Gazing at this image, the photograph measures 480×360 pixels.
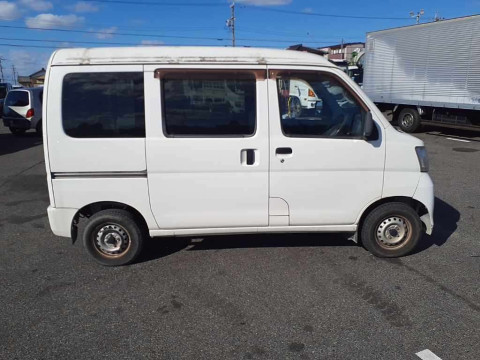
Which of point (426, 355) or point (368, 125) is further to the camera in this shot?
point (368, 125)

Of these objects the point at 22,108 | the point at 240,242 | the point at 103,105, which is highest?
the point at 22,108

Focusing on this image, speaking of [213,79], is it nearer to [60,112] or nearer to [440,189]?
[60,112]

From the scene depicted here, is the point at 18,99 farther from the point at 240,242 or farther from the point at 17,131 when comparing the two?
the point at 240,242

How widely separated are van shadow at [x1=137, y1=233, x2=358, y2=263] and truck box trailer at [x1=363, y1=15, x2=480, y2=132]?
874 cm

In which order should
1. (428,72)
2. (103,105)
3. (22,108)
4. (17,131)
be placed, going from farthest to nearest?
1. (17,131)
2. (22,108)
3. (428,72)
4. (103,105)

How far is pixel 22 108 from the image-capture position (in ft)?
43.0

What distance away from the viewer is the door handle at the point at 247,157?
3432 mm

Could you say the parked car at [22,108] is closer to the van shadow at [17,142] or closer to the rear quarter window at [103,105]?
the van shadow at [17,142]

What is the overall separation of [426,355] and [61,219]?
3.26 m

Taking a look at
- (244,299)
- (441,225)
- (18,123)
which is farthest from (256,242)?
(18,123)

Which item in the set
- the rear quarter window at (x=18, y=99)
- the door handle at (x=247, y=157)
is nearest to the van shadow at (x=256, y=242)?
the door handle at (x=247, y=157)

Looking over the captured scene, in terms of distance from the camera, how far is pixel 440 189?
249 inches

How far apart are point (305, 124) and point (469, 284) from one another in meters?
2.07

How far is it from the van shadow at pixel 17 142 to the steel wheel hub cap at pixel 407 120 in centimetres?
1277
